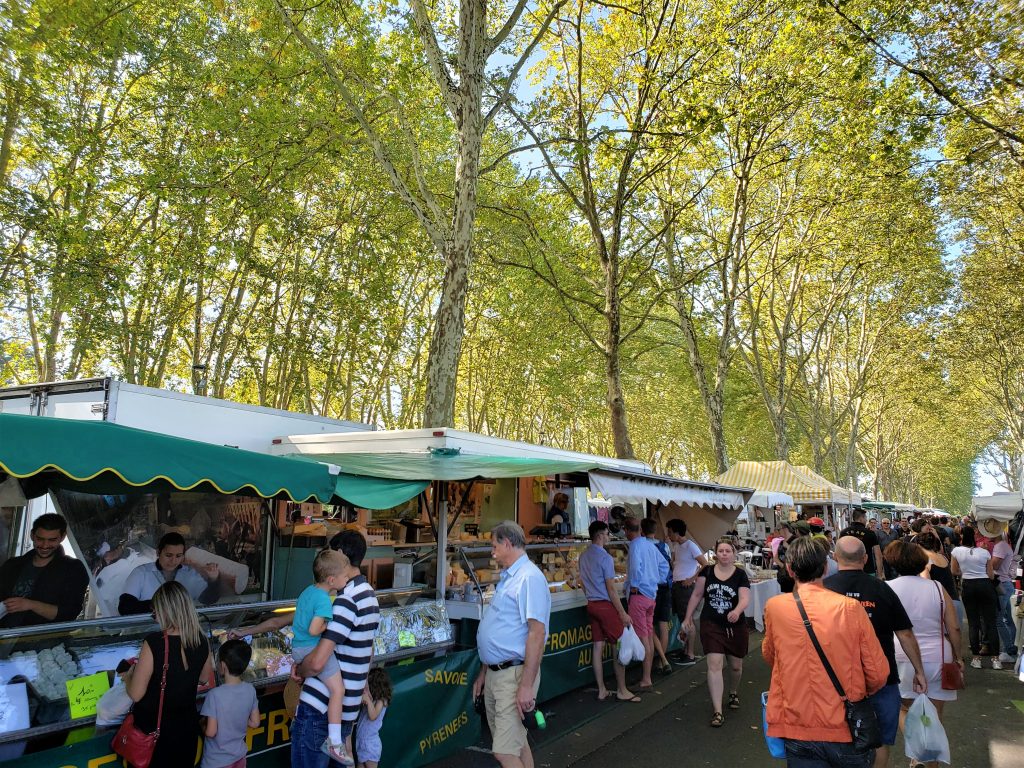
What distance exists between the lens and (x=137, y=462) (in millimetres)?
3455

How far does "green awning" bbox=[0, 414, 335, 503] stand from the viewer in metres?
3.04

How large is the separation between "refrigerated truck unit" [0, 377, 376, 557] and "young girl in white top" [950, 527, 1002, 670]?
8.76 m

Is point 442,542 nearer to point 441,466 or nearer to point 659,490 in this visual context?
point 441,466

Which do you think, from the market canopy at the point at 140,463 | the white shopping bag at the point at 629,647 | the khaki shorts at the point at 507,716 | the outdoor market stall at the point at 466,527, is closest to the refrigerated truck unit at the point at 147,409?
the outdoor market stall at the point at 466,527

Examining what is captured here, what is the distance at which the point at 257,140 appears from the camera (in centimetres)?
1082

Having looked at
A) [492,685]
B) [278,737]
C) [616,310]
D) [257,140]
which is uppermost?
[257,140]

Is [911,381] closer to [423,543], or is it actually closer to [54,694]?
[423,543]

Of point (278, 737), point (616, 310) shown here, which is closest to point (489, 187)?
point (616, 310)

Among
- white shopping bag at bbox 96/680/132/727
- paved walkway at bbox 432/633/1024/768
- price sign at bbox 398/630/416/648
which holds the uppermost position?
white shopping bag at bbox 96/680/132/727

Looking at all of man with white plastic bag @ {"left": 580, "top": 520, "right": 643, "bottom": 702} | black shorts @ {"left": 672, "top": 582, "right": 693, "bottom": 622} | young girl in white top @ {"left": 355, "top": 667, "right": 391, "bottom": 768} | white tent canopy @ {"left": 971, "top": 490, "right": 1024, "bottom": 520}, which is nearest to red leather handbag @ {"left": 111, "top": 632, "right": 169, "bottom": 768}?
young girl in white top @ {"left": 355, "top": 667, "right": 391, "bottom": 768}

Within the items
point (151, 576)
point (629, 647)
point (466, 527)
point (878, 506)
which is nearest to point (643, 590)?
point (629, 647)

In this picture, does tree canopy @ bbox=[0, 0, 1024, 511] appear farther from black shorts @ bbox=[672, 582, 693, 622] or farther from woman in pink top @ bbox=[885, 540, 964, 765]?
woman in pink top @ bbox=[885, 540, 964, 765]

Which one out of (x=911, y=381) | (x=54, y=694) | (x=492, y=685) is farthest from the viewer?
(x=911, y=381)

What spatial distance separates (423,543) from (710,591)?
3590 mm
